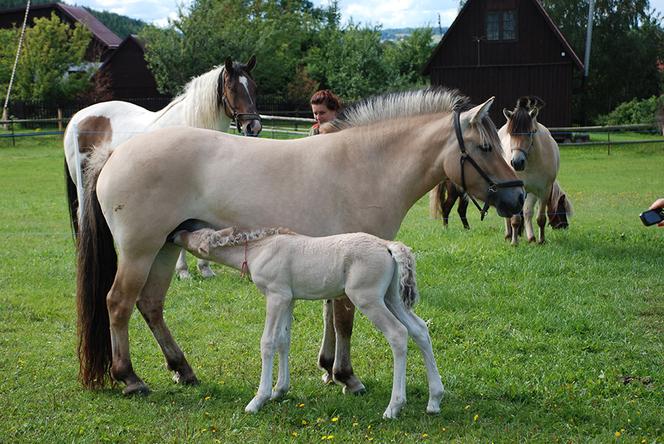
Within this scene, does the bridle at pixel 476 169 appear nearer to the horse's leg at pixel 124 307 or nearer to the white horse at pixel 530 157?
the horse's leg at pixel 124 307

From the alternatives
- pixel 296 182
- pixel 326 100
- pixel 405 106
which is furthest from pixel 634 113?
pixel 296 182

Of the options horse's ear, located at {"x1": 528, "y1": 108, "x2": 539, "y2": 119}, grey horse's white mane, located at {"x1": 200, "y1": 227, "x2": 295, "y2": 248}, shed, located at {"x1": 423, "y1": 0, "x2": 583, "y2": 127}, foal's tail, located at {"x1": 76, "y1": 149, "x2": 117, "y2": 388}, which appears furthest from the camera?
shed, located at {"x1": 423, "y1": 0, "x2": 583, "y2": 127}

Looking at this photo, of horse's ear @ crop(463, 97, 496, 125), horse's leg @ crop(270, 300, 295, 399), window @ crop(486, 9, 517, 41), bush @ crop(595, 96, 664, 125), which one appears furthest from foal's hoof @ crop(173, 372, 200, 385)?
A: window @ crop(486, 9, 517, 41)

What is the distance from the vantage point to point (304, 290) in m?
4.52

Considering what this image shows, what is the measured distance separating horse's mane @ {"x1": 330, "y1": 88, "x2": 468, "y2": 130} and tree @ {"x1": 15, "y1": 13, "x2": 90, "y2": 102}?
3040 centimetres

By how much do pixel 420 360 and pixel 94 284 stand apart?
245 centimetres

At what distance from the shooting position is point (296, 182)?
480cm

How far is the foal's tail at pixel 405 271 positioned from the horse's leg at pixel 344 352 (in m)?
0.72

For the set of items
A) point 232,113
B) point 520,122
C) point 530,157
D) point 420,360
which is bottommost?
point 420,360

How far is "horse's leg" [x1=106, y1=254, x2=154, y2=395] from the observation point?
191 inches

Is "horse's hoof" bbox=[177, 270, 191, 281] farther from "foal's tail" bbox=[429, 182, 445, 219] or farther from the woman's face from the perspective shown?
"foal's tail" bbox=[429, 182, 445, 219]

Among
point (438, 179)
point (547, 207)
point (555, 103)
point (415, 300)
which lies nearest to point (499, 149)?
point (438, 179)

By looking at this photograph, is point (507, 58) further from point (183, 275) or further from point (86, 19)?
point (86, 19)

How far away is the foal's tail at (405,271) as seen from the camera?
14.0 ft
